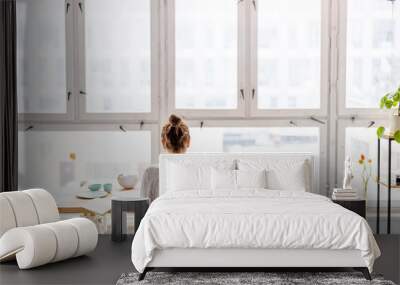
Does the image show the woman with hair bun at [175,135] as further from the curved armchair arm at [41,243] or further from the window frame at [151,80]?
the curved armchair arm at [41,243]

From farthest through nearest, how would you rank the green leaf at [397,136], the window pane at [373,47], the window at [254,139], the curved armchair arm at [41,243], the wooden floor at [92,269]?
the window at [254,139] → the window pane at [373,47] → the green leaf at [397,136] → the curved armchair arm at [41,243] → the wooden floor at [92,269]

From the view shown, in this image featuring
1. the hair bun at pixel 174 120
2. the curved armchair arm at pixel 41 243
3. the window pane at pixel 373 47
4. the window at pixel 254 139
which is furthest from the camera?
the window at pixel 254 139

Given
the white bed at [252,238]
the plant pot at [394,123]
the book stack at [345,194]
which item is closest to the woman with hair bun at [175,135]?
the book stack at [345,194]

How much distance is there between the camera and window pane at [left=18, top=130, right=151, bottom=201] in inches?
256

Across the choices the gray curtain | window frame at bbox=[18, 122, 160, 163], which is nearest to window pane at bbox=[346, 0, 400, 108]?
window frame at bbox=[18, 122, 160, 163]

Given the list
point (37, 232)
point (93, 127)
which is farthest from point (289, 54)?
point (37, 232)

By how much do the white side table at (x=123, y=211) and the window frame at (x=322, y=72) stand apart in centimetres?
157

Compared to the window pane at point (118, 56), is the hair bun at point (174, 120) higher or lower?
lower

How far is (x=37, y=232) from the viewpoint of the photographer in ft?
15.1

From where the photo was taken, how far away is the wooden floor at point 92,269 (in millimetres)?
4383

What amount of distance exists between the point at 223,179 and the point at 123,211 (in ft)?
3.21

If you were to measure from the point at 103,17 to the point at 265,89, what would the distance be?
72.6 inches

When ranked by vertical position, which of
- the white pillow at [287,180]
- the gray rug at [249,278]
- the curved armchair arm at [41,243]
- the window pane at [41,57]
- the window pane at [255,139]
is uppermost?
the window pane at [41,57]

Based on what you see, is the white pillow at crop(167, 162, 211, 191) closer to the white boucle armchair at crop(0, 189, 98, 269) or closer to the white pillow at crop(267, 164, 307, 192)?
the white pillow at crop(267, 164, 307, 192)
